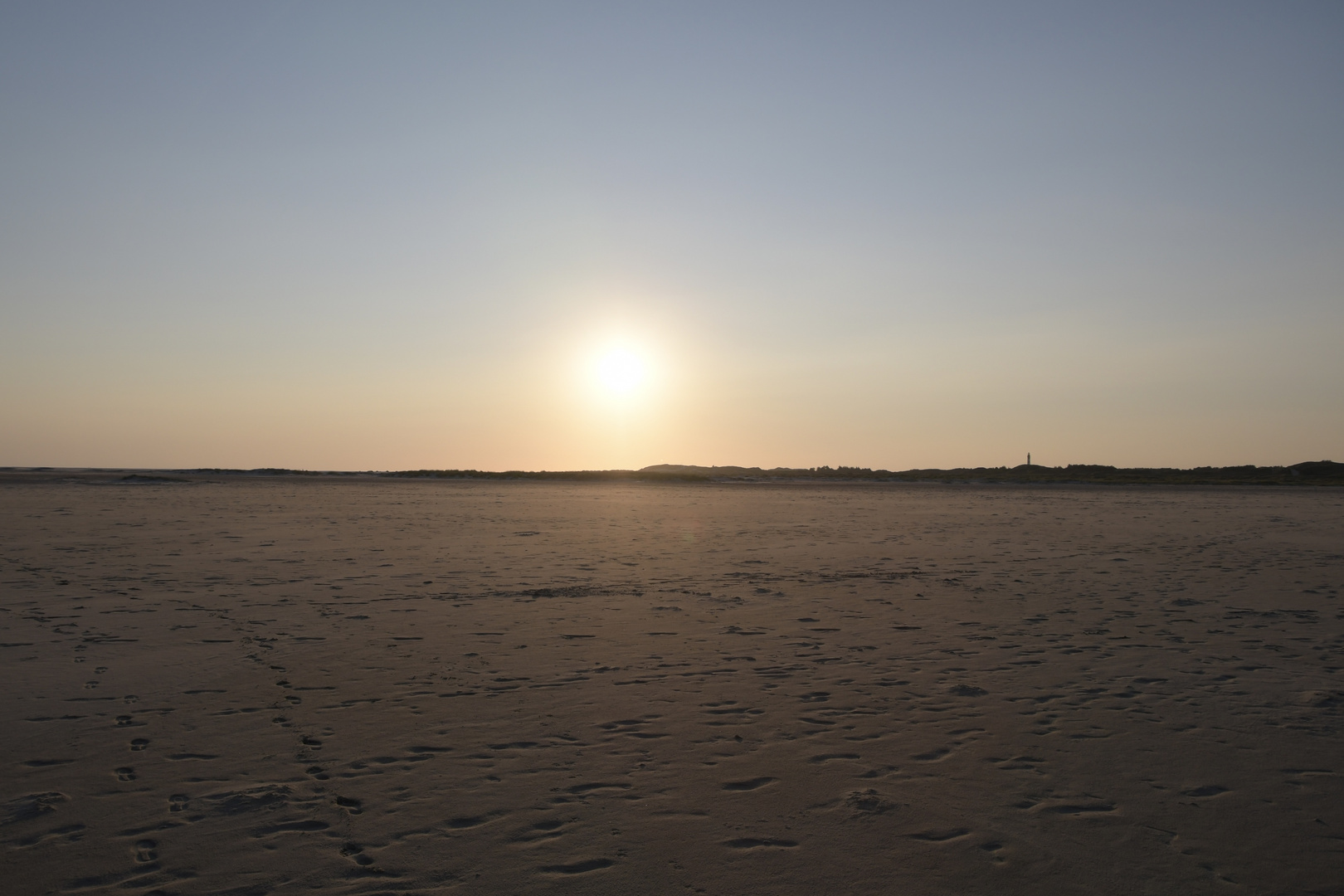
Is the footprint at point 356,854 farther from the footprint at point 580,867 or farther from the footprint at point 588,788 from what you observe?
the footprint at point 588,788

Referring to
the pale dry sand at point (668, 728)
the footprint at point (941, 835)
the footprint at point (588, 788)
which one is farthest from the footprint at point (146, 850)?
the footprint at point (941, 835)

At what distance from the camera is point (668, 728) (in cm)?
657

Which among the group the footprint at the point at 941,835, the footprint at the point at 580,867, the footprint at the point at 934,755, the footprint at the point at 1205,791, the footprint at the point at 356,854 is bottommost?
the footprint at the point at 580,867

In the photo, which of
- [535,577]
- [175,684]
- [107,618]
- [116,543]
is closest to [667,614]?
[535,577]

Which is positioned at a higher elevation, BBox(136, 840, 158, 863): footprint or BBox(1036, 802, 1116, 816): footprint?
BBox(1036, 802, 1116, 816): footprint

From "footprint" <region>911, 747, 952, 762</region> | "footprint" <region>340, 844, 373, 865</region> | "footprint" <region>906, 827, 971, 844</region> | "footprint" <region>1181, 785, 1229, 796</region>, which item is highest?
"footprint" <region>911, 747, 952, 762</region>

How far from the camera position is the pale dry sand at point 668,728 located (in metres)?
4.43

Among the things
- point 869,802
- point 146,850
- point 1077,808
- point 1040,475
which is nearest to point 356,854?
point 146,850

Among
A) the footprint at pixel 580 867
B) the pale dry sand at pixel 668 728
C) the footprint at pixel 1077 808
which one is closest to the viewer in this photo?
the footprint at pixel 580 867

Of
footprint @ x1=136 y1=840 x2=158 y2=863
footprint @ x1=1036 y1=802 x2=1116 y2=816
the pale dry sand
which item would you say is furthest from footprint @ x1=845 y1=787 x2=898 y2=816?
footprint @ x1=136 y1=840 x2=158 y2=863

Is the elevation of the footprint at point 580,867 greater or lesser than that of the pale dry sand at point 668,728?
lesser

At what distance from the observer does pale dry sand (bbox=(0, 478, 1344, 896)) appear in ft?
14.5

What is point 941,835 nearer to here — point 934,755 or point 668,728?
point 934,755

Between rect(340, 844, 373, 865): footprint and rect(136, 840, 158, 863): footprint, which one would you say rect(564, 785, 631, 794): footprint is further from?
rect(136, 840, 158, 863): footprint
